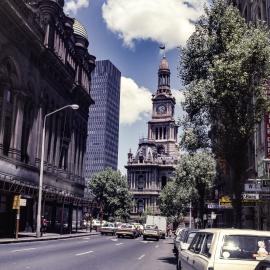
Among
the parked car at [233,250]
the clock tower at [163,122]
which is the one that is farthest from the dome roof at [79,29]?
the clock tower at [163,122]

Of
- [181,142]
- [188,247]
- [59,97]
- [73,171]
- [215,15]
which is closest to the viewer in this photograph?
[188,247]

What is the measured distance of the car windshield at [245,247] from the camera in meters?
7.45

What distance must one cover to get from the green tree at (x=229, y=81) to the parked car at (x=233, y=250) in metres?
13.6

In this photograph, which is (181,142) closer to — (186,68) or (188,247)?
(186,68)

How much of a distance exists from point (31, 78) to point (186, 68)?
76.5 ft

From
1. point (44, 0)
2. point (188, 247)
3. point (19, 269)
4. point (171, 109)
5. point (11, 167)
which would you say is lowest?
point (19, 269)

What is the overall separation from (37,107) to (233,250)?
39448 mm

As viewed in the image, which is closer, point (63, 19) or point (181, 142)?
point (181, 142)

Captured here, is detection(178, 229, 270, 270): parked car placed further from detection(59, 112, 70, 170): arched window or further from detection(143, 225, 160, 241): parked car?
detection(59, 112, 70, 170): arched window

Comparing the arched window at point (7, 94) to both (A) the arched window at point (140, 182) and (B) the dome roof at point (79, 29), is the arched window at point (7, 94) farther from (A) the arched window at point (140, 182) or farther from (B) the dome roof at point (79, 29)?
(A) the arched window at point (140, 182)

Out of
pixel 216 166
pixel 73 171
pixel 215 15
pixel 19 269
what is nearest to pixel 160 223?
pixel 73 171

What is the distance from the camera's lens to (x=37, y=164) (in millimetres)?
44969

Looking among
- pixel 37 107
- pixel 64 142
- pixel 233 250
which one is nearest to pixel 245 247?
pixel 233 250

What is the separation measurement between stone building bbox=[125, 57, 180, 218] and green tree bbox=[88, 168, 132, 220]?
38676 mm
